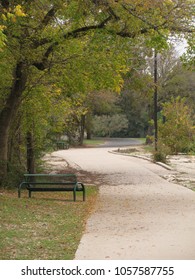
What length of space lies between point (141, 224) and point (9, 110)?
6983mm

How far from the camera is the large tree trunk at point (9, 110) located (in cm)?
1502

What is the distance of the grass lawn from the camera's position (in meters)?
7.36

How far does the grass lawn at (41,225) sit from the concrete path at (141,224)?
0.28 meters

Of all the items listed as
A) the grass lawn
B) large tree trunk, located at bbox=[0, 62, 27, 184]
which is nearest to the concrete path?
the grass lawn

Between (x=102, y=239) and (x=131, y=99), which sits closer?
(x=102, y=239)

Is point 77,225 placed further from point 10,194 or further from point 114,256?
point 10,194

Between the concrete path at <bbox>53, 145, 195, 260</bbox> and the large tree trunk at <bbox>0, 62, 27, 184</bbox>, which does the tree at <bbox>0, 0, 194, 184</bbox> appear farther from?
the concrete path at <bbox>53, 145, 195, 260</bbox>

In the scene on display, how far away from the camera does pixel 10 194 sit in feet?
46.8

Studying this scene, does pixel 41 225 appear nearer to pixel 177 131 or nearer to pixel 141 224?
pixel 141 224

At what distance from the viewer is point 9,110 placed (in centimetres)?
1528

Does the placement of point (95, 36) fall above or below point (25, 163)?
above

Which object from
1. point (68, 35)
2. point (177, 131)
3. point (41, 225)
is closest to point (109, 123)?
point (177, 131)

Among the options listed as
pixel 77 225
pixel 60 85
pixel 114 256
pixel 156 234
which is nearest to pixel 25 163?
pixel 60 85

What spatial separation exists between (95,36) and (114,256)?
7951mm
